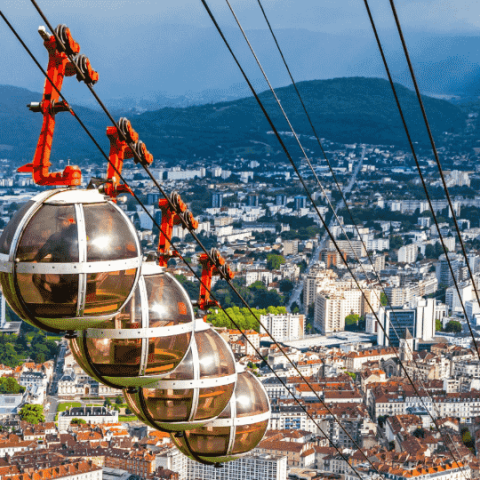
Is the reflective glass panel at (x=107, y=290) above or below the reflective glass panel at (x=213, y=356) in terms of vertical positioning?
above

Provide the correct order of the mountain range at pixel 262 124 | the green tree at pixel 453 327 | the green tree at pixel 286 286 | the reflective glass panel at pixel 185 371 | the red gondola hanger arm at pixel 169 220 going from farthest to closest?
1. the mountain range at pixel 262 124
2. the green tree at pixel 286 286
3. the green tree at pixel 453 327
4. the red gondola hanger arm at pixel 169 220
5. the reflective glass panel at pixel 185 371

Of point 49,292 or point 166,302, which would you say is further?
point 166,302

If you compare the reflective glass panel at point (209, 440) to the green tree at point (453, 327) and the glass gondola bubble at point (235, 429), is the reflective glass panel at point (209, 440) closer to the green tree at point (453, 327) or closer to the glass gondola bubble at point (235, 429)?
the glass gondola bubble at point (235, 429)

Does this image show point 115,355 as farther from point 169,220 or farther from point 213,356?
point 169,220

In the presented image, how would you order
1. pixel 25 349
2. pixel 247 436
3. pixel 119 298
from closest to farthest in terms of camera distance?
1. pixel 119 298
2. pixel 247 436
3. pixel 25 349

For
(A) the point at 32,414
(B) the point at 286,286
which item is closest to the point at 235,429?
(A) the point at 32,414

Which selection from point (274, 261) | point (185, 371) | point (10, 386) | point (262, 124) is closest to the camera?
point (185, 371)

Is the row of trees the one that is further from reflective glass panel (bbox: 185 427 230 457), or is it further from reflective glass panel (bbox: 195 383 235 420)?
reflective glass panel (bbox: 195 383 235 420)

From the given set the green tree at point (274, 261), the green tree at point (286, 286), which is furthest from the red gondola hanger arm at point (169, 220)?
the green tree at point (274, 261)

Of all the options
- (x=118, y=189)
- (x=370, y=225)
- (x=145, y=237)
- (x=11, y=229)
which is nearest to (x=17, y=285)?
(x=11, y=229)
